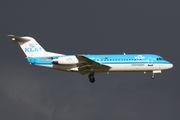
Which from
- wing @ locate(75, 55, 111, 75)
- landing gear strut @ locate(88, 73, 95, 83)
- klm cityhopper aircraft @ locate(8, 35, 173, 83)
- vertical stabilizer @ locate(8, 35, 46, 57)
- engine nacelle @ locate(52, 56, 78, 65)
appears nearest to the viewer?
wing @ locate(75, 55, 111, 75)

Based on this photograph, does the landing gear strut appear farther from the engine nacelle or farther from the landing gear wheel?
the engine nacelle

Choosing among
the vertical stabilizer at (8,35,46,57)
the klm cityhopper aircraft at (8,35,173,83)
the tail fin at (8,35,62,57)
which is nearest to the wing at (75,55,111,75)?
the klm cityhopper aircraft at (8,35,173,83)

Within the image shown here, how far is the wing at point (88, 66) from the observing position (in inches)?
1286

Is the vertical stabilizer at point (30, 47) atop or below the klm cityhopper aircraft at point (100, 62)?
atop

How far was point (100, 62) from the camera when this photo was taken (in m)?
34.2

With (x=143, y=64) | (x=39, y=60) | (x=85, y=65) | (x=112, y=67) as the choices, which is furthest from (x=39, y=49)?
(x=143, y=64)

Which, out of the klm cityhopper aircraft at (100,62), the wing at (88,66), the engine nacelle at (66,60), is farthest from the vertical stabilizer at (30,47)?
the wing at (88,66)

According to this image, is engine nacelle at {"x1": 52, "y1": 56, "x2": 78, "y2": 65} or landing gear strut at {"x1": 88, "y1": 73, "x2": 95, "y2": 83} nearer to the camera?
engine nacelle at {"x1": 52, "y1": 56, "x2": 78, "y2": 65}

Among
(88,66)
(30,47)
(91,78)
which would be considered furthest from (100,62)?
(30,47)

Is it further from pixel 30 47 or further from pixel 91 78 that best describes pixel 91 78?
pixel 30 47

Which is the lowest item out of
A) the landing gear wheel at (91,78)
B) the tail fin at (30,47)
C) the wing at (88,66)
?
the landing gear wheel at (91,78)

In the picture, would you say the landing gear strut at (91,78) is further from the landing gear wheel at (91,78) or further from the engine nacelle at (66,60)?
the engine nacelle at (66,60)

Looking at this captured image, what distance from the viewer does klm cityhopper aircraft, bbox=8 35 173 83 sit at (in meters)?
33.7

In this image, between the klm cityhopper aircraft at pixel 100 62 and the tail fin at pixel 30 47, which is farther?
the tail fin at pixel 30 47
